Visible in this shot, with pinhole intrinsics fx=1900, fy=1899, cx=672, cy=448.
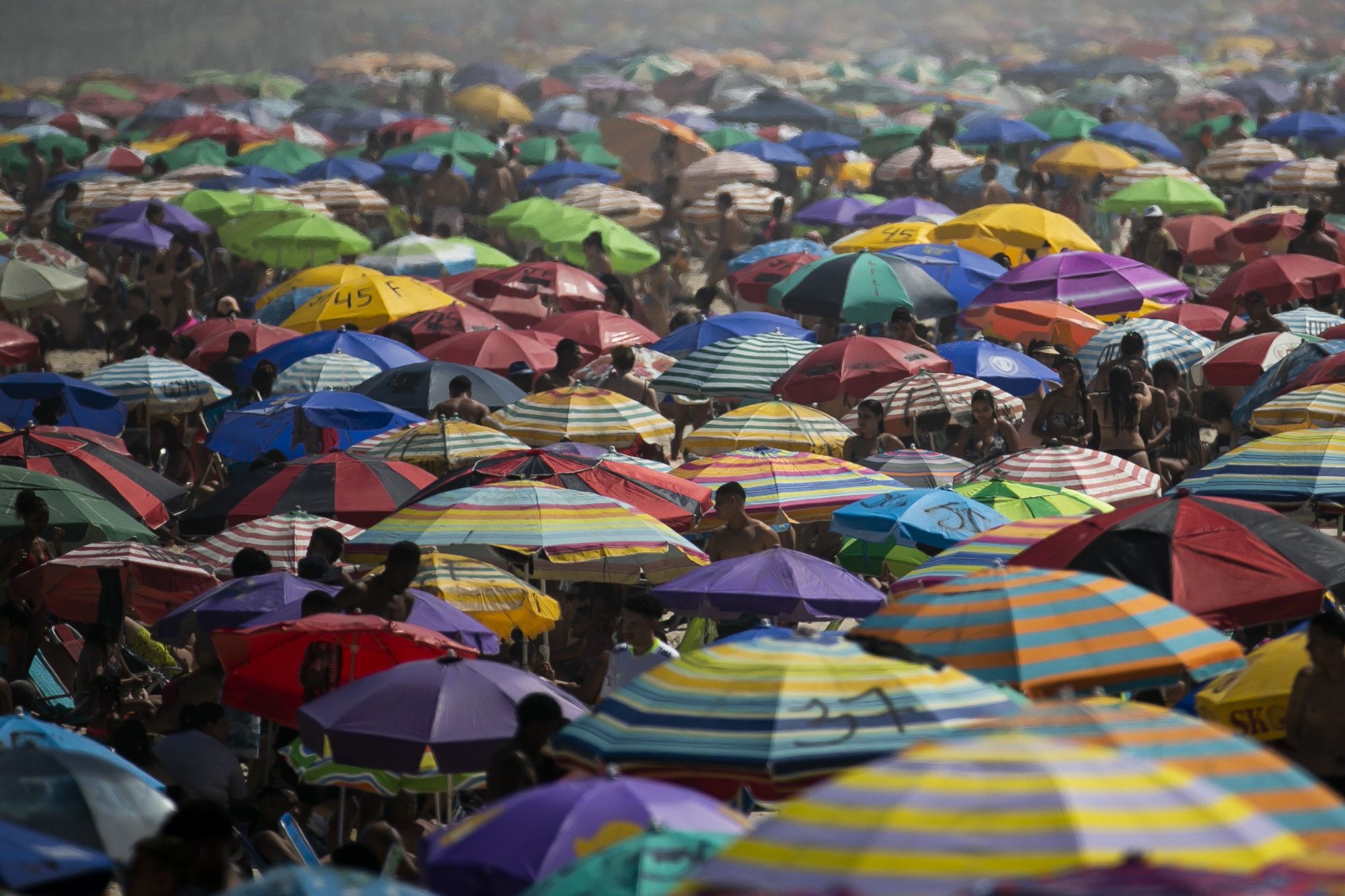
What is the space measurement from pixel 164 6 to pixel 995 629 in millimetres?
53181

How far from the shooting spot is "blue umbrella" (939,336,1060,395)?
43.5 feet

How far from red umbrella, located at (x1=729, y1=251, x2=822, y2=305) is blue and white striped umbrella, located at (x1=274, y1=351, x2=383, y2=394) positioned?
17.5ft

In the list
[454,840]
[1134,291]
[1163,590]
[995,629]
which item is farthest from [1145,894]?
[1134,291]

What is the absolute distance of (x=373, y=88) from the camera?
44.3 meters

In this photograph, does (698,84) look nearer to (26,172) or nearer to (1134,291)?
Answer: (26,172)

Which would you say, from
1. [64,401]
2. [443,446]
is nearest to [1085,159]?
[64,401]

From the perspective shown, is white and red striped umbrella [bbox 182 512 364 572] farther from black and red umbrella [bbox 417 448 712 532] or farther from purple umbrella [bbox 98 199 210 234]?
purple umbrella [bbox 98 199 210 234]

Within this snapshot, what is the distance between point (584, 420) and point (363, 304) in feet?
16.8

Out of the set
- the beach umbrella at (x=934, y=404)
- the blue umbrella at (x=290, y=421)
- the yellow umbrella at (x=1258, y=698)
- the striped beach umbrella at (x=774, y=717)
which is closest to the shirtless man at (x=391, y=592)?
the striped beach umbrella at (x=774, y=717)

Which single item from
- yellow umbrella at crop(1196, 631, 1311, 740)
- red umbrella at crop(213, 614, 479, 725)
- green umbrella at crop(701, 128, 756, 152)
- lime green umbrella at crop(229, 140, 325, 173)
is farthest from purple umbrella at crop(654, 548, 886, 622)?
green umbrella at crop(701, 128, 756, 152)

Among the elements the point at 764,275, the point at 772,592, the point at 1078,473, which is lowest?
the point at 764,275

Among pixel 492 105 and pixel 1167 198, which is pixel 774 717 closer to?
pixel 1167 198

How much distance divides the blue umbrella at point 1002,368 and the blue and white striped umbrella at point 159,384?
529 centimetres

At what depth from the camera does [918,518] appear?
9.02 metres
